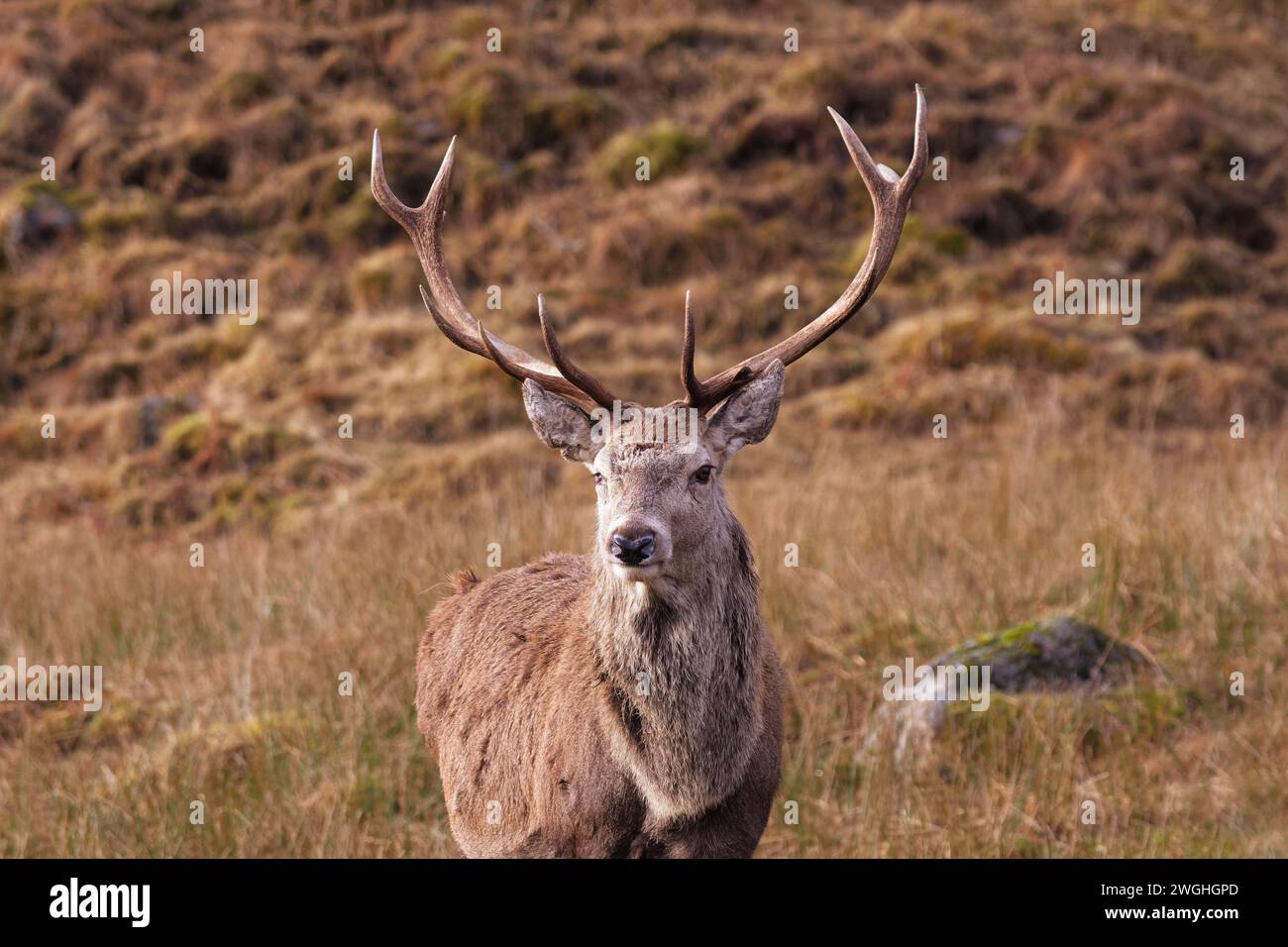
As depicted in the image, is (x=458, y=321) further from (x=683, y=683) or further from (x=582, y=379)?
(x=683, y=683)

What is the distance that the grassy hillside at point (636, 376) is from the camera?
7289 millimetres

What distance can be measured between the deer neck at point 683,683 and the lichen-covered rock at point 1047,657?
3135 millimetres

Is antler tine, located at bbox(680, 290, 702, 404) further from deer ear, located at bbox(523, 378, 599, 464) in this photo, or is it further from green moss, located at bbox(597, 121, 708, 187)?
green moss, located at bbox(597, 121, 708, 187)

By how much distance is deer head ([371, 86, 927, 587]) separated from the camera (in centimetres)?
448

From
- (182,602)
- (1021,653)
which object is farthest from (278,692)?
(1021,653)

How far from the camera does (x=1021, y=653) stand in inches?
300

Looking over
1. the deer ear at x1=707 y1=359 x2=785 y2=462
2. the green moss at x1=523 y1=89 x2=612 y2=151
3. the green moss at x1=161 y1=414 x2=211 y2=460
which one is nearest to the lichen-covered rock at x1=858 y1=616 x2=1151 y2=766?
the deer ear at x1=707 y1=359 x2=785 y2=462

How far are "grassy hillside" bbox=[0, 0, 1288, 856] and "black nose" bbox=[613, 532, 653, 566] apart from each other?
282cm

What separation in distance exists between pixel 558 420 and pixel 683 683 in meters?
0.94

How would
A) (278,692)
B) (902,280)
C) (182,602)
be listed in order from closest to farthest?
1. (278,692)
2. (182,602)
3. (902,280)

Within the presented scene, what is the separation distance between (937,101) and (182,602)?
18.4m

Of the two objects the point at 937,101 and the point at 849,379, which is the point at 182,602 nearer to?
the point at 849,379

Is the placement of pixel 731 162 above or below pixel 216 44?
below

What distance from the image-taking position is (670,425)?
473cm
